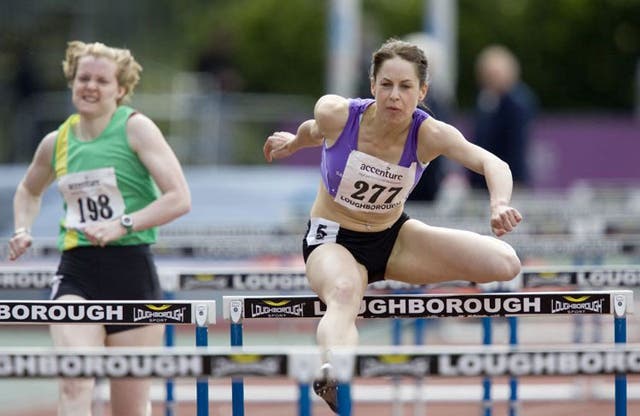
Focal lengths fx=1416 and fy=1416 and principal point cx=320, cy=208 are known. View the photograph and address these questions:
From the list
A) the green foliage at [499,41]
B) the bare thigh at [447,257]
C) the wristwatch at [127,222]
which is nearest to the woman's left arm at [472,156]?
the bare thigh at [447,257]

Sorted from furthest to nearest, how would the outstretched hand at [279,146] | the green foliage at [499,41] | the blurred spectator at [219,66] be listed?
1. the green foliage at [499,41]
2. the blurred spectator at [219,66]
3. the outstretched hand at [279,146]

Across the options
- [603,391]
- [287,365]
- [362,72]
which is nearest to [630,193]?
[362,72]

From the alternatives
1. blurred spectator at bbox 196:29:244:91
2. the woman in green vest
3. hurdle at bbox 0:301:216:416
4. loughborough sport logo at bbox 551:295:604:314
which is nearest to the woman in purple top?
loughborough sport logo at bbox 551:295:604:314

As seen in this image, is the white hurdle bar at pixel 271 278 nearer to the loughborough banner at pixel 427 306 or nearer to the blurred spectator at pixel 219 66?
the loughborough banner at pixel 427 306

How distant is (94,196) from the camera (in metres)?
6.52

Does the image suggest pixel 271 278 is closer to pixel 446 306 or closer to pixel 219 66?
pixel 446 306

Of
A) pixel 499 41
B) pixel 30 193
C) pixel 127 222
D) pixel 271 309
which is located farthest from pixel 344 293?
pixel 499 41

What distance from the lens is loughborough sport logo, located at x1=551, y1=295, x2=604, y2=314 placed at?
5.79 m

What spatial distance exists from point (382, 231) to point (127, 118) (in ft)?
4.53

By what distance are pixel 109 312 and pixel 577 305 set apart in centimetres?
190

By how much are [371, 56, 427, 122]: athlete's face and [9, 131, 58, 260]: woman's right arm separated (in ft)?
5.84

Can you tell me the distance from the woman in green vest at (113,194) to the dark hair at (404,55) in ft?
3.85

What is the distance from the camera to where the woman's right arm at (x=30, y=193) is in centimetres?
665

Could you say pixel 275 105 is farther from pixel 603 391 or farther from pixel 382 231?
pixel 382 231
